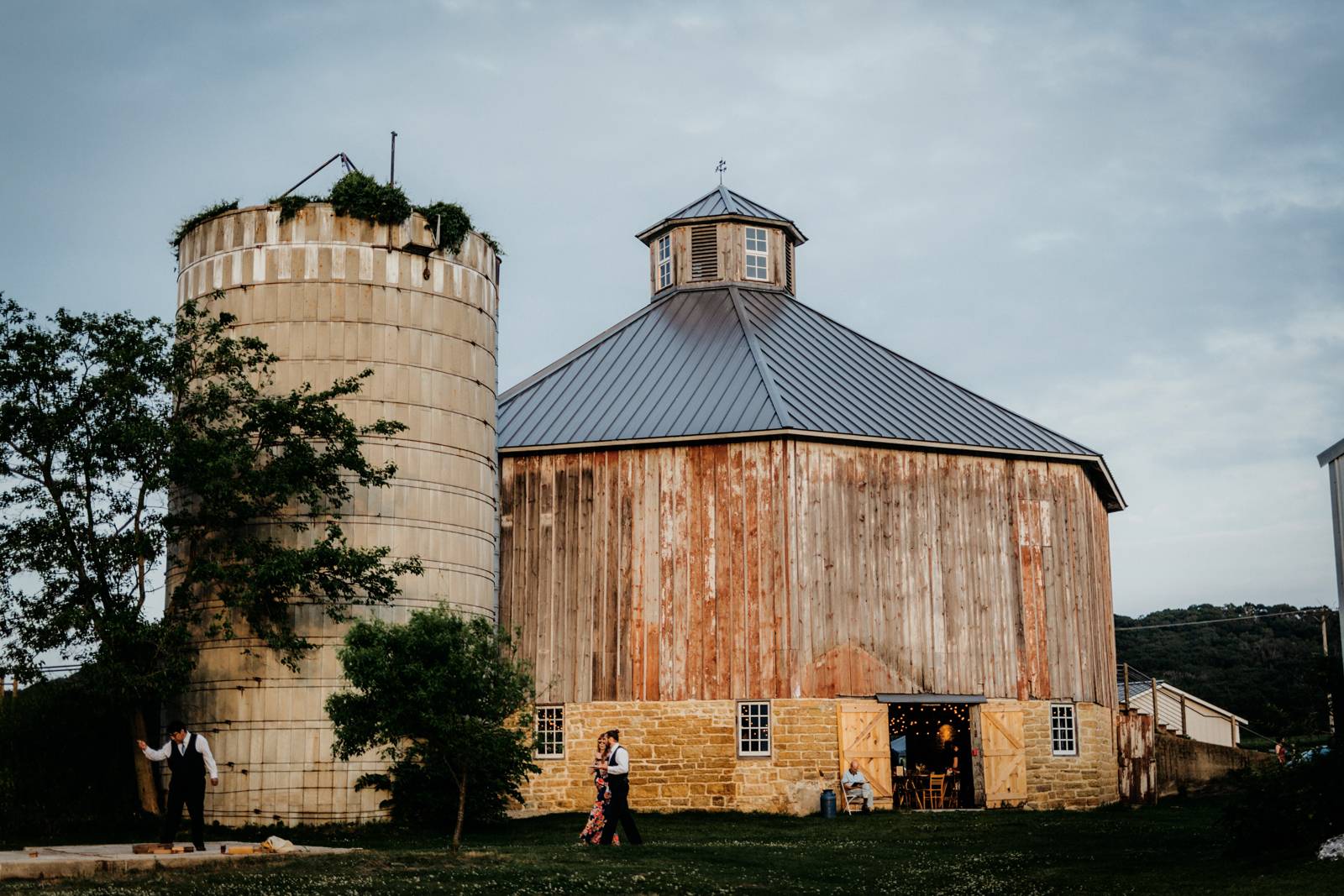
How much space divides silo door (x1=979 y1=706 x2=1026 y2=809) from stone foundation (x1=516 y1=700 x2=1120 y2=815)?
0.18m

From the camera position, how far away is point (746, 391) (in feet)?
107

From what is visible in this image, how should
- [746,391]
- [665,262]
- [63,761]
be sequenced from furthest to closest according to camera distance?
1. [665,262]
2. [746,391]
3. [63,761]

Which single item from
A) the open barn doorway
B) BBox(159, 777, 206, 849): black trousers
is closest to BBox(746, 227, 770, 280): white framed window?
the open barn doorway

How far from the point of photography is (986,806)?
1208 inches

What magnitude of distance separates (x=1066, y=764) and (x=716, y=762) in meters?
7.63

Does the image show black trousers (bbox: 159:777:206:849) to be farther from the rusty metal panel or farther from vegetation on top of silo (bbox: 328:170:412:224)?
the rusty metal panel

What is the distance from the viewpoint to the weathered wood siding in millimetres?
30375

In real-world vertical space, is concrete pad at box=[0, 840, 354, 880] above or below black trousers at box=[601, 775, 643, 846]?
below

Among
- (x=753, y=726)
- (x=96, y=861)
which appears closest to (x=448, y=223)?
(x=753, y=726)

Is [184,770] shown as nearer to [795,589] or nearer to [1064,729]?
[795,589]

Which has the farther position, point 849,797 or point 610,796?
point 849,797

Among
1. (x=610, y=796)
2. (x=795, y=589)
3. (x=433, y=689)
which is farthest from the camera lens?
(x=795, y=589)

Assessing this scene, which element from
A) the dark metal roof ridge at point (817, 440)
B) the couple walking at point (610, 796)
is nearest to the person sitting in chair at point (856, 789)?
the dark metal roof ridge at point (817, 440)

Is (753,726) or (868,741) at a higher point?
(753,726)
